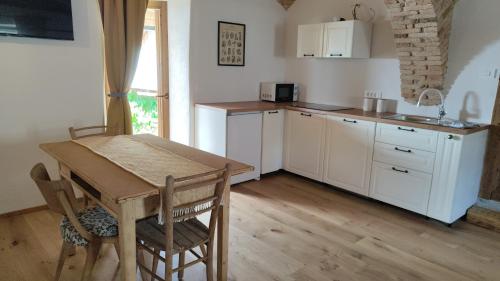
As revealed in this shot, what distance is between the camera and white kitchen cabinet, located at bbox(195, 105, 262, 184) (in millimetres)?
3771

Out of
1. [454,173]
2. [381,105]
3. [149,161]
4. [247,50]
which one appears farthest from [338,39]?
[149,161]

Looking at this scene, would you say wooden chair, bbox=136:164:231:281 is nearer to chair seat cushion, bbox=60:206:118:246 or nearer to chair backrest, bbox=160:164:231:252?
chair backrest, bbox=160:164:231:252

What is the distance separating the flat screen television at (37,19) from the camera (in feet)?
9.14

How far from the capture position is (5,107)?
9.59 feet

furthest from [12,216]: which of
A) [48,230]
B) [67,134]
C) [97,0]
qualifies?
[97,0]

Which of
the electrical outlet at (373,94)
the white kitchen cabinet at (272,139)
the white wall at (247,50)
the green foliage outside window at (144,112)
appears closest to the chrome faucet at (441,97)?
the electrical outlet at (373,94)

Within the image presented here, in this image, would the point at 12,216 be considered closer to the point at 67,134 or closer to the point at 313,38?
the point at 67,134

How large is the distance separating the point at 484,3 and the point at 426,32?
0.62 metres

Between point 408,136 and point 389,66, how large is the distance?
99cm

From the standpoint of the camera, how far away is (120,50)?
340cm

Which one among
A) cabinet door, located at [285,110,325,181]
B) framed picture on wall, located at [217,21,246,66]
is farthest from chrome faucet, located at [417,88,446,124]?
framed picture on wall, located at [217,21,246,66]

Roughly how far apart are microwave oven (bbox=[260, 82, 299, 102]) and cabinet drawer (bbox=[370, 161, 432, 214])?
5.18 ft

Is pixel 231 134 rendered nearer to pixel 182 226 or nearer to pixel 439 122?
pixel 182 226

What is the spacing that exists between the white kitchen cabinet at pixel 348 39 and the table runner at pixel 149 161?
7.91ft
